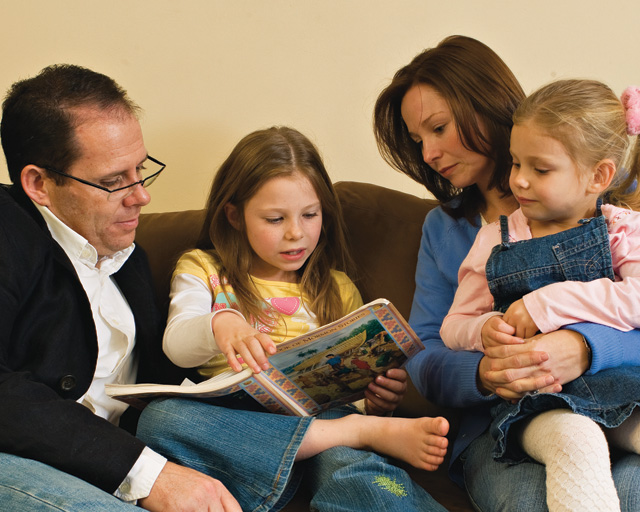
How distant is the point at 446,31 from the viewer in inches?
77.4

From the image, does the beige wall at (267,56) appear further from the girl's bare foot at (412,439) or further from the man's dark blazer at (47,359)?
the girl's bare foot at (412,439)

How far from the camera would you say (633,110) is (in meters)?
1.38

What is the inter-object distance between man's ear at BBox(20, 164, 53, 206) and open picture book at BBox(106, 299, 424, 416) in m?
0.43

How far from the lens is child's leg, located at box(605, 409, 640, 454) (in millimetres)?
1199

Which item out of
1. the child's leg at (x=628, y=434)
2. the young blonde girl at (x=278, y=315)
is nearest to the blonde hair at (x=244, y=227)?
the young blonde girl at (x=278, y=315)

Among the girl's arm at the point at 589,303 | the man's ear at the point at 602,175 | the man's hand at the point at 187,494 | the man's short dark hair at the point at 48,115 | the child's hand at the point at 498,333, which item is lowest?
the man's hand at the point at 187,494

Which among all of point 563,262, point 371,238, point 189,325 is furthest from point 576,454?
point 371,238

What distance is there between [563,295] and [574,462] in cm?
32

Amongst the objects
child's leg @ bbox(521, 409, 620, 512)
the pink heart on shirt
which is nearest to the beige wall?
the pink heart on shirt

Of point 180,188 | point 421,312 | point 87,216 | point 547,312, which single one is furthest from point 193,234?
point 547,312

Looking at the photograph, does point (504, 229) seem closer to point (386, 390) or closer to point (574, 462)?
point (386, 390)

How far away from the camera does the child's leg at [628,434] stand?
1.20 meters

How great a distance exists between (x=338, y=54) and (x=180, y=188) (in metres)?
→ 0.64

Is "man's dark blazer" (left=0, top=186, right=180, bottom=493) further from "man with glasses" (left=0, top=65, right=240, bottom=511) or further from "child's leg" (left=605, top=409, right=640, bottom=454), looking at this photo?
"child's leg" (left=605, top=409, right=640, bottom=454)
